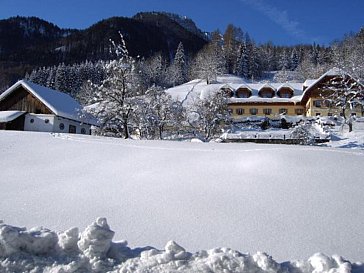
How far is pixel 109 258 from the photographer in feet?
15.8

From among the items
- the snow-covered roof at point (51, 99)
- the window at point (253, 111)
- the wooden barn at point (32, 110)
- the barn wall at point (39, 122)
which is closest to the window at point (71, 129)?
the wooden barn at point (32, 110)

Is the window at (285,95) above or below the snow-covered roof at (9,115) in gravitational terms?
above

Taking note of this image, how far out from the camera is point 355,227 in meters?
6.86

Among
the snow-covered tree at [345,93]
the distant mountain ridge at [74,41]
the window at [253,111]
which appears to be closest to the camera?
the snow-covered tree at [345,93]

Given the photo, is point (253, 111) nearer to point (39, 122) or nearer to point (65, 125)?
point (65, 125)

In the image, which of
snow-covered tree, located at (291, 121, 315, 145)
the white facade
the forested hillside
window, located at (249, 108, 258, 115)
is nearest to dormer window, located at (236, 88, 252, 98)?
window, located at (249, 108, 258, 115)

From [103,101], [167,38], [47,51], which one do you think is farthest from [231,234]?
[167,38]

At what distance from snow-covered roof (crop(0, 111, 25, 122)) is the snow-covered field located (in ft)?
66.5

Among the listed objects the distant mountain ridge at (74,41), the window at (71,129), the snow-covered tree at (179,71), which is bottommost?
the window at (71,129)

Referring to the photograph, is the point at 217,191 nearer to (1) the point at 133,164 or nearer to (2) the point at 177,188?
(2) the point at 177,188

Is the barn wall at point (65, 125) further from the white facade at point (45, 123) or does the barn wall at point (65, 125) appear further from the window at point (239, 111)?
the window at point (239, 111)

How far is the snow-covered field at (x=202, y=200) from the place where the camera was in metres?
6.06

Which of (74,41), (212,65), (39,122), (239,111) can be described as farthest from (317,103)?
(74,41)

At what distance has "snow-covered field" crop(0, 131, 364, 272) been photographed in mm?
6062
